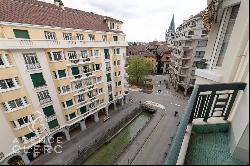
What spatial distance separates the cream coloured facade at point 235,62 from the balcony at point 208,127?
0.28 meters

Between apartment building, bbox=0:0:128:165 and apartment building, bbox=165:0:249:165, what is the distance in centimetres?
1122

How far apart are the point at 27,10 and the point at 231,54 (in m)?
22.8

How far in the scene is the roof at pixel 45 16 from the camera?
17686mm

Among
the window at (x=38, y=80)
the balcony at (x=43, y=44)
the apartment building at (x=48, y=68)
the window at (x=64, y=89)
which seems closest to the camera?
the balcony at (x=43, y=44)

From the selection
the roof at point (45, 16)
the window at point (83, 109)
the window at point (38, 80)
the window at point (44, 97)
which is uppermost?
the roof at point (45, 16)

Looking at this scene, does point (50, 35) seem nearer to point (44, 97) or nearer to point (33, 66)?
point (33, 66)

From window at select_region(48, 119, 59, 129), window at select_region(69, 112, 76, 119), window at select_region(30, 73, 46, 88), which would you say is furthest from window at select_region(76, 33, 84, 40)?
window at select_region(48, 119, 59, 129)

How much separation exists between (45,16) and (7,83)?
10198 mm

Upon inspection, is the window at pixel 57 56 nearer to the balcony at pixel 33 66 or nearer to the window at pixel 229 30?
the balcony at pixel 33 66

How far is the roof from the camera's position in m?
17.7

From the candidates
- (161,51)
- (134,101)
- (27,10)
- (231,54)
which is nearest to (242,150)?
(231,54)

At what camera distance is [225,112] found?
6672 millimetres

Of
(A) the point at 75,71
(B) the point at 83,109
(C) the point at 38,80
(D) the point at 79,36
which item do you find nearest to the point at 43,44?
(C) the point at 38,80

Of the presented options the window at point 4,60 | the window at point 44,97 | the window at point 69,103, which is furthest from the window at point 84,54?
the window at point 4,60
